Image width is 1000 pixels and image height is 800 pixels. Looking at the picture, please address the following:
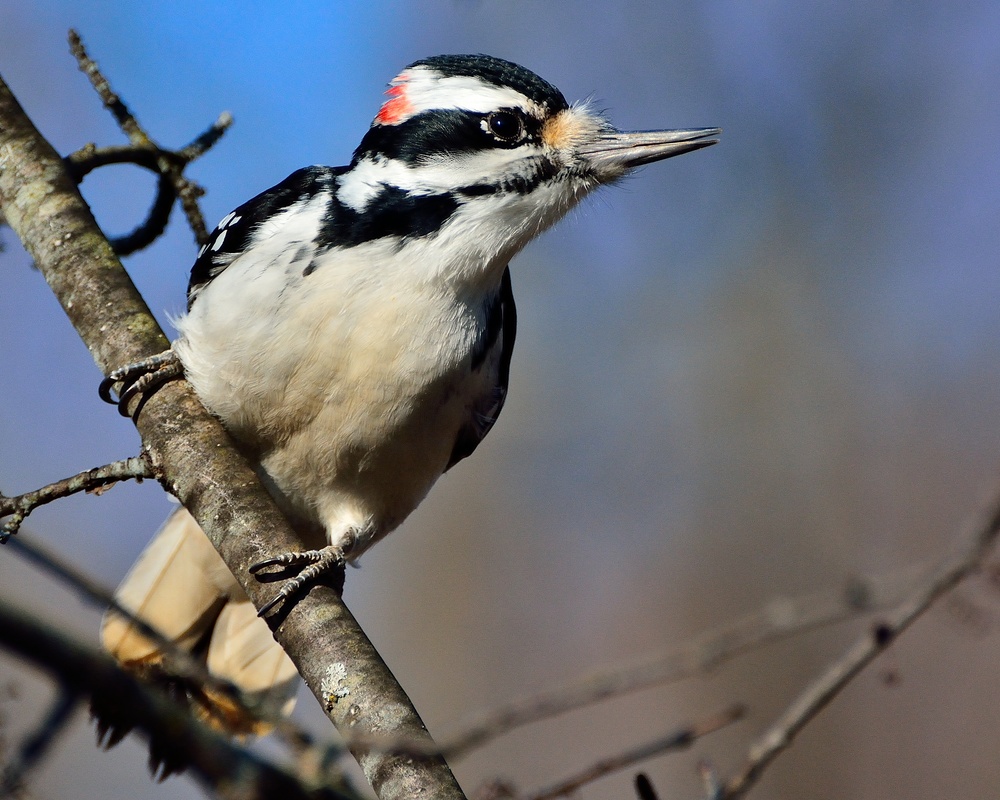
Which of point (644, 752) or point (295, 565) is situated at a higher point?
point (295, 565)

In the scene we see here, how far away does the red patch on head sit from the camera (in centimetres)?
Result: 381

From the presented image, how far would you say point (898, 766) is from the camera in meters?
6.78

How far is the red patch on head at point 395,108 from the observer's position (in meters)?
3.81

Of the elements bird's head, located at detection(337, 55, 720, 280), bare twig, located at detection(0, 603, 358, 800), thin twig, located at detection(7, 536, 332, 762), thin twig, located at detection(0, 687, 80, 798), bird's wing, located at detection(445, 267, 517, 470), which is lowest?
thin twig, located at detection(0, 687, 80, 798)

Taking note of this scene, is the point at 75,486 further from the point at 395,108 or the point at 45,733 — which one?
the point at 45,733

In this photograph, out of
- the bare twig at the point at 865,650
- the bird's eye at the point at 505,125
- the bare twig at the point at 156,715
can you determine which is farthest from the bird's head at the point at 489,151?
the bare twig at the point at 156,715

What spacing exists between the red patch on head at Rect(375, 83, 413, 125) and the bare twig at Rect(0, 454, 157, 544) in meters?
1.42

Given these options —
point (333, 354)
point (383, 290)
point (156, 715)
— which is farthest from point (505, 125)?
point (156, 715)

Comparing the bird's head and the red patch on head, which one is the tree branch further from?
the red patch on head

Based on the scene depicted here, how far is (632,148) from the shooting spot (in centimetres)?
382

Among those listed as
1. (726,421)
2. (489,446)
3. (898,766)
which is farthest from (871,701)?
(489,446)

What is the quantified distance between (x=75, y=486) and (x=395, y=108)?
1.64 metres

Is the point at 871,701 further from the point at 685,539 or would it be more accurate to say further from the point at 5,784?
the point at 5,784

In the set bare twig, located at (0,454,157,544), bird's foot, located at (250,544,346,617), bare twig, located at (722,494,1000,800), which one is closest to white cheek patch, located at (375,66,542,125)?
bare twig, located at (0,454,157,544)
